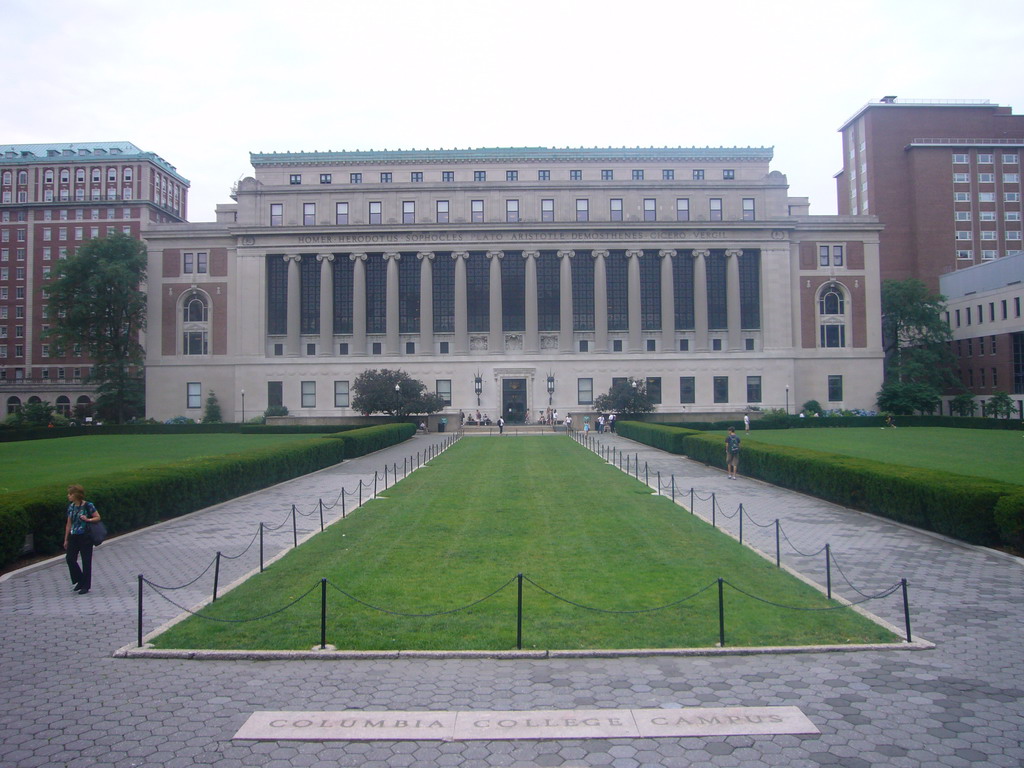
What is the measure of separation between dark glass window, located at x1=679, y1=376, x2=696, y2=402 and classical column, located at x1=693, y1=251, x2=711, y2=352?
3293mm

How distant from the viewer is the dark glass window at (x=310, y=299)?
2982 inches

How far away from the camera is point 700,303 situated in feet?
243

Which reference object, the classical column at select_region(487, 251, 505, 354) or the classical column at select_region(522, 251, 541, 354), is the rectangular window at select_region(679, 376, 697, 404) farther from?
the classical column at select_region(487, 251, 505, 354)

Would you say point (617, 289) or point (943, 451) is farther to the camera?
point (617, 289)

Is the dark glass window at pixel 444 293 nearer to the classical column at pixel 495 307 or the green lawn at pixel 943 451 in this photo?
the classical column at pixel 495 307

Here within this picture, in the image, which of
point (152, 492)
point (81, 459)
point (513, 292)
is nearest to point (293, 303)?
point (513, 292)

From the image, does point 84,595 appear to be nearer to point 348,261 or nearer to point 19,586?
point 19,586

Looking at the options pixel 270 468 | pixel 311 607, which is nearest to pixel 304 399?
pixel 270 468

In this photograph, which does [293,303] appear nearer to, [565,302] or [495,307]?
[495,307]

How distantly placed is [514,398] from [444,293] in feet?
43.7

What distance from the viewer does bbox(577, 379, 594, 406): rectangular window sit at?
7375 cm

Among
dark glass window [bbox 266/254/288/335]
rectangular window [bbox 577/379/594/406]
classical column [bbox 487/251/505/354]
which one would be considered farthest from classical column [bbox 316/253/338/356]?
rectangular window [bbox 577/379/594/406]

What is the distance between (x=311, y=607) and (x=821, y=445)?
3651cm

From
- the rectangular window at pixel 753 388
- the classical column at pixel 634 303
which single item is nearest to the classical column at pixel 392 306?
the classical column at pixel 634 303
